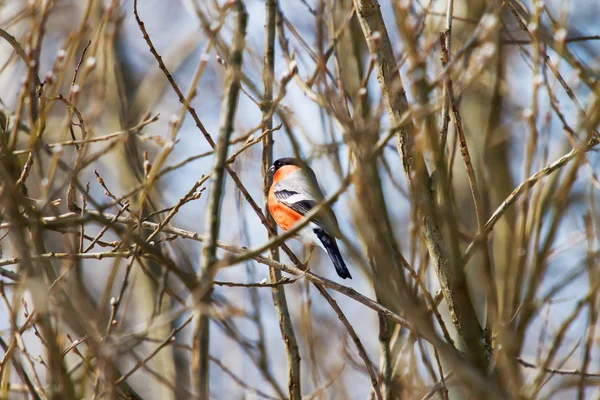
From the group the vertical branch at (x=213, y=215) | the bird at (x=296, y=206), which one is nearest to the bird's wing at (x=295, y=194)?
the bird at (x=296, y=206)

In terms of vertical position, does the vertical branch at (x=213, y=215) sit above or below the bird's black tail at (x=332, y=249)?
below

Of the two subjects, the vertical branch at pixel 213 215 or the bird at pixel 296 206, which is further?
the bird at pixel 296 206

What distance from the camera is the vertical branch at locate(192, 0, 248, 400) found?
54.6 inches

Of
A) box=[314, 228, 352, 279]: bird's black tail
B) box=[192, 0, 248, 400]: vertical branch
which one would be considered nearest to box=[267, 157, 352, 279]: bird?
box=[314, 228, 352, 279]: bird's black tail

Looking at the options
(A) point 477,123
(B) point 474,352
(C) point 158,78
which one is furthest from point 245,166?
(C) point 158,78

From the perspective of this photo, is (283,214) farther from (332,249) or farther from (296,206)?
(332,249)

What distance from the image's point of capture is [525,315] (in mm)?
1669

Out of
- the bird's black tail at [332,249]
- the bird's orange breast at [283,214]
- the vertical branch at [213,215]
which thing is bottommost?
the vertical branch at [213,215]

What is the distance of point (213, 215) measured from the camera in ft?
4.99

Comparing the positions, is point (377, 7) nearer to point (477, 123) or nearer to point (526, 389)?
point (526, 389)

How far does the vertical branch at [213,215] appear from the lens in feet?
4.55

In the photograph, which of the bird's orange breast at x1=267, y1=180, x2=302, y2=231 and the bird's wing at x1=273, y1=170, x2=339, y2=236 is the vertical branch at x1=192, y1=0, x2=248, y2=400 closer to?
the bird's wing at x1=273, y1=170, x2=339, y2=236

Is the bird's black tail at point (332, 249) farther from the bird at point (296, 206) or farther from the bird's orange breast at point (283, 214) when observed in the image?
the bird's orange breast at point (283, 214)

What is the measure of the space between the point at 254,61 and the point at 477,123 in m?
2.74
